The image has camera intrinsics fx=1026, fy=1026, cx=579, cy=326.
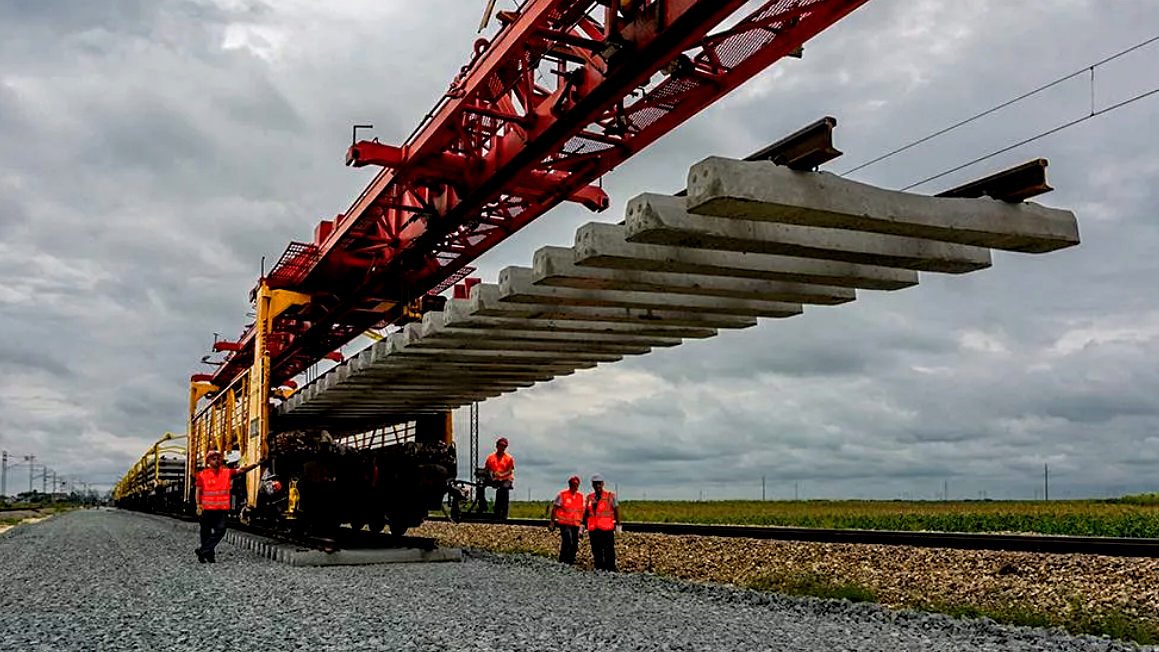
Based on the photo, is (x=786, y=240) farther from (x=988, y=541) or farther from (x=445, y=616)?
(x=988, y=541)

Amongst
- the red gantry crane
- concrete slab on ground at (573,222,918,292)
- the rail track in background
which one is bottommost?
the rail track in background

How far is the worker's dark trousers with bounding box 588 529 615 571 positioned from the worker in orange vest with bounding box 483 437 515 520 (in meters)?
2.21

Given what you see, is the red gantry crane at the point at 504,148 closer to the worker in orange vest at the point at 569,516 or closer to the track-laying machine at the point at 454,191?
the track-laying machine at the point at 454,191

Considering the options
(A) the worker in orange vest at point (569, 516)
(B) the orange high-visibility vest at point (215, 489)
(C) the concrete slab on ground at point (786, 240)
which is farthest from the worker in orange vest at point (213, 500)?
(C) the concrete slab on ground at point (786, 240)

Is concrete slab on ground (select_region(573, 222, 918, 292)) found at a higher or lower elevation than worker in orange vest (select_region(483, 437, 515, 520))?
higher

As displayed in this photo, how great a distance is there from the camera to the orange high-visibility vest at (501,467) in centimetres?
1540

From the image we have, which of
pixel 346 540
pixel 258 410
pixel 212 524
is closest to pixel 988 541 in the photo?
pixel 346 540

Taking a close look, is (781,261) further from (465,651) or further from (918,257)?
(465,651)

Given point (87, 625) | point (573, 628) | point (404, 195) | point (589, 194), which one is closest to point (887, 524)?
point (589, 194)

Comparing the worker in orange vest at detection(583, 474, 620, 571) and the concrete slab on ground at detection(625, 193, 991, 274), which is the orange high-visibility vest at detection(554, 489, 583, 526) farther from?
the concrete slab on ground at detection(625, 193, 991, 274)

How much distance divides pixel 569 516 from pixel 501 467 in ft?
7.36

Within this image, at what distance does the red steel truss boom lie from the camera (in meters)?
10.4

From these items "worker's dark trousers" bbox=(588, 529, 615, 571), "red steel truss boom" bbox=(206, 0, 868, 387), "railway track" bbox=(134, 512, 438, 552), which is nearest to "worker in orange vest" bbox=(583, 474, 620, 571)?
"worker's dark trousers" bbox=(588, 529, 615, 571)

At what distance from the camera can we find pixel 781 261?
31.7 feet
